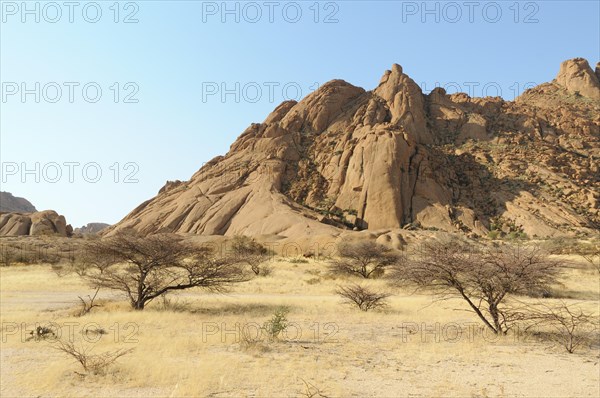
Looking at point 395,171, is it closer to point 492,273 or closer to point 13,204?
point 492,273

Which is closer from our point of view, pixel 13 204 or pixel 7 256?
pixel 7 256

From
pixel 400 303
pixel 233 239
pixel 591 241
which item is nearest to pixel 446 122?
pixel 591 241

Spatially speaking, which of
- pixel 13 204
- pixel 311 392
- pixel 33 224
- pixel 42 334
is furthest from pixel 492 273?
pixel 13 204

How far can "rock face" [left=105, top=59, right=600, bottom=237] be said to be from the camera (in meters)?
64.2

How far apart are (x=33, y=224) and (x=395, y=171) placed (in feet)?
215

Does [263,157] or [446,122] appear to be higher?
[446,122]

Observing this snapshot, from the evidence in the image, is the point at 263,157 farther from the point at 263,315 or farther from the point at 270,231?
the point at 263,315

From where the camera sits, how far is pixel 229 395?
767cm

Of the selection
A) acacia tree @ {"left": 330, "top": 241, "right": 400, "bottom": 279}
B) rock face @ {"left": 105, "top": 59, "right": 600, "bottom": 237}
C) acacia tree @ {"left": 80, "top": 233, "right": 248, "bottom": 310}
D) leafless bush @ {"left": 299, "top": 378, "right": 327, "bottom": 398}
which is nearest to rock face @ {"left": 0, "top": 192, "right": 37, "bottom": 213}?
rock face @ {"left": 105, "top": 59, "right": 600, "bottom": 237}

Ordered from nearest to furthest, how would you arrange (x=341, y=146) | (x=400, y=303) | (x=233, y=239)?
(x=400, y=303) < (x=233, y=239) < (x=341, y=146)

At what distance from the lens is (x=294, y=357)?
1024 centimetres

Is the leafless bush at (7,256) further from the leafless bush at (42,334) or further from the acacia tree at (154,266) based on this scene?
the leafless bush at (42,334)

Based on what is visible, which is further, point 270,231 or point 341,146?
point 341,146

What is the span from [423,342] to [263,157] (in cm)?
7020
